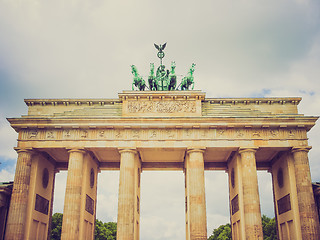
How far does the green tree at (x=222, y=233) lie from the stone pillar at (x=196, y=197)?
4794 centimetres

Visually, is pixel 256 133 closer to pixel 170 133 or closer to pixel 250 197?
pixel 250 197

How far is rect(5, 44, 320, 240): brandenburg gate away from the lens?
28.8 meters

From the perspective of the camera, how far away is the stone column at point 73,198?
2816 centimetres

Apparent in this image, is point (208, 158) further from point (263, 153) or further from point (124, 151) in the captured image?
point (124, 151)

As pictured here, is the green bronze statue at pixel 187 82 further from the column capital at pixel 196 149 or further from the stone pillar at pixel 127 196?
the stone pillar at pixel 127 196

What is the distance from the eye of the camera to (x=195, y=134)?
30.8 m

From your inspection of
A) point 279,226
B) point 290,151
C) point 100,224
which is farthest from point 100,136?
point 100,224

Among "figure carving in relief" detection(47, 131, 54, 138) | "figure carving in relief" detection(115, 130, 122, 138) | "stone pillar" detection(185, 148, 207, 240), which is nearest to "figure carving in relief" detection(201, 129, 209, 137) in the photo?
"stone pillar" detection(185, 148, 207, 240)

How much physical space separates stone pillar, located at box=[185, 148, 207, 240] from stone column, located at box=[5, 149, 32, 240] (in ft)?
45.8

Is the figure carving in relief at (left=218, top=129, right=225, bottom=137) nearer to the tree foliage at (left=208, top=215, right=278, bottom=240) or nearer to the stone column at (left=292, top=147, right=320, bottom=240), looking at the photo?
the stone column at (left=292, top=147, right=320, bottom=240)

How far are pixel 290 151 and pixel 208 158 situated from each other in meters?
8.43

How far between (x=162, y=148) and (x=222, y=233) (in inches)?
2010

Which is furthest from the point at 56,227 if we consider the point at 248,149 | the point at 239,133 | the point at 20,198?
the point at 248,149

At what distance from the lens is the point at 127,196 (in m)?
29.1
